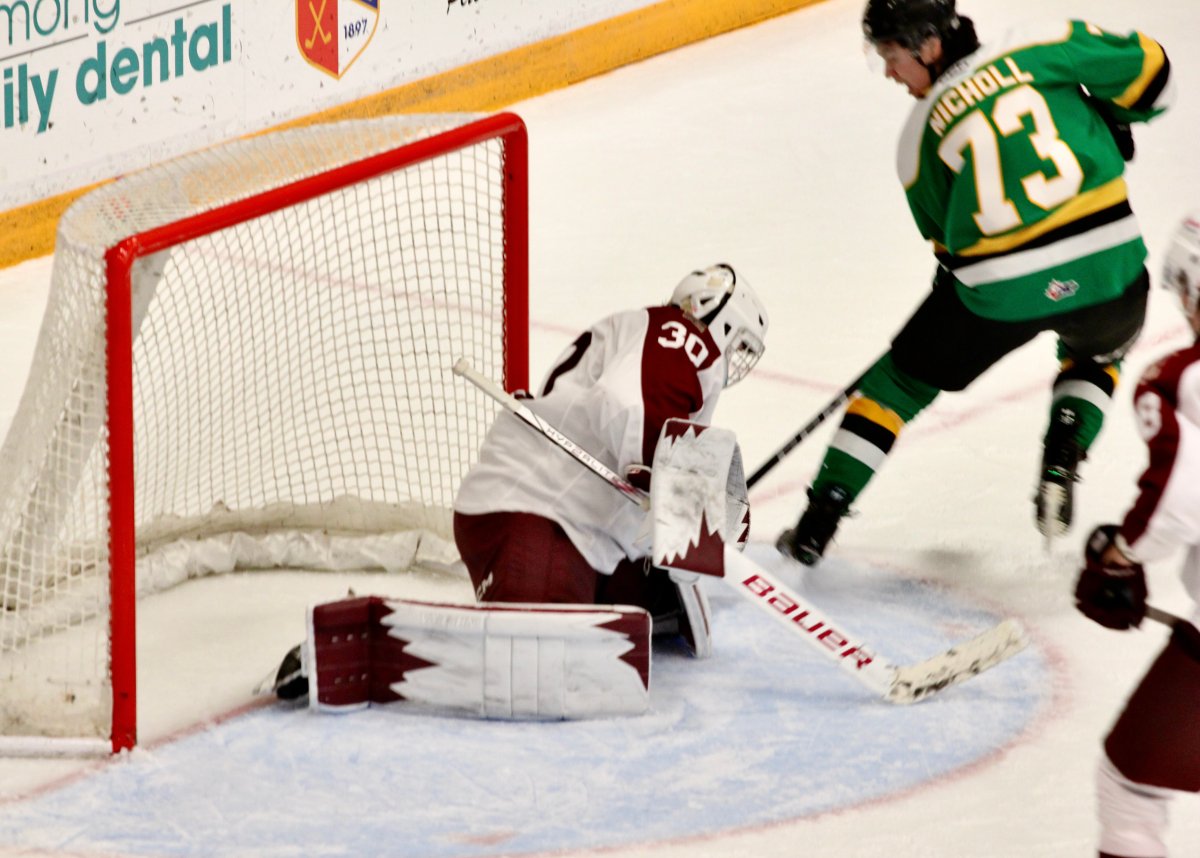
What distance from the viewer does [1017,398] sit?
4.50 meters


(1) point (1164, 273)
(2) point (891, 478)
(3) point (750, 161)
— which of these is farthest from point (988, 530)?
(3) point (750, 161)

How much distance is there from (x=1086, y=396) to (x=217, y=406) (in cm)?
153

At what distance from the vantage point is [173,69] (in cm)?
521

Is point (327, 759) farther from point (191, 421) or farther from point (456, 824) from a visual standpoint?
point (191, 421)

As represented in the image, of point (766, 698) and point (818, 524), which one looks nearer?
point (766, 698)

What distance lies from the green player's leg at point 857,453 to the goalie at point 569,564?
1.21ft

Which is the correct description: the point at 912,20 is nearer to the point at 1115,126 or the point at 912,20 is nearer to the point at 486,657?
the point at 1115,126

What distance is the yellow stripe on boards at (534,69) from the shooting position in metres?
5.11

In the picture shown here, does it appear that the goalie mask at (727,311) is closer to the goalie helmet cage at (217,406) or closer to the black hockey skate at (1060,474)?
the goalie helmet cage at (217,406)

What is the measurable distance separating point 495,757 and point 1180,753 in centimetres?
105

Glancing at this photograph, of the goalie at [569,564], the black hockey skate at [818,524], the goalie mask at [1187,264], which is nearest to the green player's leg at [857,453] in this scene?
the black hockey skate at [818,524]

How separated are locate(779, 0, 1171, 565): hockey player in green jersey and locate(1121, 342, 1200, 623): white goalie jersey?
1283 mm

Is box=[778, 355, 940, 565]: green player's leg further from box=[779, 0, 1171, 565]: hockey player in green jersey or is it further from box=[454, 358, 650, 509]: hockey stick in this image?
box=[454, 358, 650, 509]: hockey stick

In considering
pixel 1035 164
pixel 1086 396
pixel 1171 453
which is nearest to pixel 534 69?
pixel 1086 396
